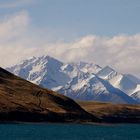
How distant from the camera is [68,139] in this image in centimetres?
17438

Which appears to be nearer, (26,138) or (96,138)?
(26,138)

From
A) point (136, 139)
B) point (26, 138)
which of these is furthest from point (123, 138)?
point (26, 138)

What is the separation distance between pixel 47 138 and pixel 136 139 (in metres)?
32.8

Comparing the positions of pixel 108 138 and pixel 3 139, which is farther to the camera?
pixel 108 138

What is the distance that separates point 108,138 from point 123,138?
245 inches

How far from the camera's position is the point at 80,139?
178 metres

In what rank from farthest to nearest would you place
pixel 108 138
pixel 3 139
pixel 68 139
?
pixel 108 138 → pixel 68 139 → pixel 3 139

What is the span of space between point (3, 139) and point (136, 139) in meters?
50.1

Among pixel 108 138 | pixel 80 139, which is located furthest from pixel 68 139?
pixel 108 138

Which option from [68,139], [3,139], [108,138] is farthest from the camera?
[108,138]

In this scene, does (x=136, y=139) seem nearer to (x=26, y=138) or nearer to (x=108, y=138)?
(x=108, y=138)

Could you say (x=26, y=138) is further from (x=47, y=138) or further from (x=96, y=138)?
(x=96, y=138)

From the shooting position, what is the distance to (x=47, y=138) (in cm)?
17612

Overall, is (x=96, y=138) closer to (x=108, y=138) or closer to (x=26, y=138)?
(x=108, y=138)
